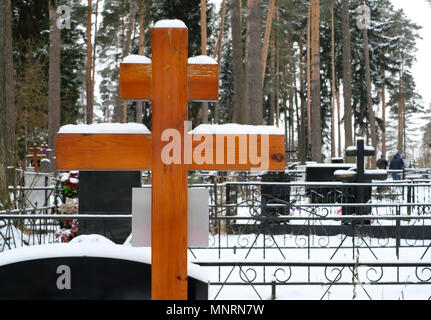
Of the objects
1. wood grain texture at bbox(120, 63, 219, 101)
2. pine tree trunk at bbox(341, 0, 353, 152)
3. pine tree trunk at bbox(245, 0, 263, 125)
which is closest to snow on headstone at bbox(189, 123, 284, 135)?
wood grain texture at bbox(120, 63, 219, 101)

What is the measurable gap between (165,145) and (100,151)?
29 cm

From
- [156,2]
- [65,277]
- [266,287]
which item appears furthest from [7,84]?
[156,2]

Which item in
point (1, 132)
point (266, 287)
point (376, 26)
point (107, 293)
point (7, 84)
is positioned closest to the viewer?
point (107, 293)

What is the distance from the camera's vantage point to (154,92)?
1.85 meters

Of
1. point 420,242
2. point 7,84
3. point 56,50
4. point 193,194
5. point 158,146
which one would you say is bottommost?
point 420,242

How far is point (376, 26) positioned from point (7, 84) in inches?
1032

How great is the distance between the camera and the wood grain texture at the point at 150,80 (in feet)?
6.20

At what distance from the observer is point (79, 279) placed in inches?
92.2

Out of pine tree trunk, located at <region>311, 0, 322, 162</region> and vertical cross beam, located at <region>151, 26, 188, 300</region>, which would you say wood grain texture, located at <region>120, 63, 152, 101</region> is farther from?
pine tree trunk, located at <region>311, 0, 322, 162</region>

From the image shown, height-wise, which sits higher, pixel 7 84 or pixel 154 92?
pixel 7 84

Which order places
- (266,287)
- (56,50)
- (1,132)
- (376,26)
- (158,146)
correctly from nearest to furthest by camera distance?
(158,146) < (266,287) < (1,132) < (56,50) < (376,26)

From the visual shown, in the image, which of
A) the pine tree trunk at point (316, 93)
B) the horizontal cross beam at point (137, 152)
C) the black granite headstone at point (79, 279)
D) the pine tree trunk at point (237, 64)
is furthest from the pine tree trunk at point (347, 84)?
the horizontal cross beam at point (137, 152)

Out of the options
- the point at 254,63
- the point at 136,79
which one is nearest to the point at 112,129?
the point at 136,79

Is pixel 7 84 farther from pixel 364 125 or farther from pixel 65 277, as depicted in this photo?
pixel 364 125
